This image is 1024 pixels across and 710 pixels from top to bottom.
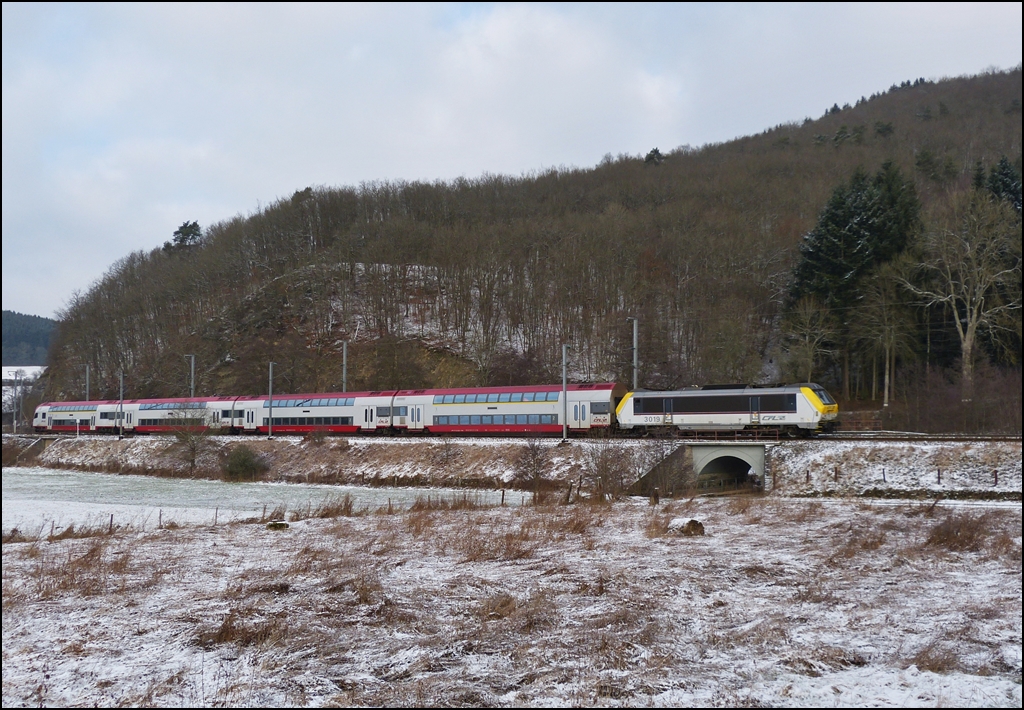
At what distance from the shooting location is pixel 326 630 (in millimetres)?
10797

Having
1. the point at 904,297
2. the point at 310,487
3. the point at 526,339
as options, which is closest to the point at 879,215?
the point at 904,297

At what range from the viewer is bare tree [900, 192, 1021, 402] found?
45969 mm

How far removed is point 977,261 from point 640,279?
35.5 meters

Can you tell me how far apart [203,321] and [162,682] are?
3914 inches

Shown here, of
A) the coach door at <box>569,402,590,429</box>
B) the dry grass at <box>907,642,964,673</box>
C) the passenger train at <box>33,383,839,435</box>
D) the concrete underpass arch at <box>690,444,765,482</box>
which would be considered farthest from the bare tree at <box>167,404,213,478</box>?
the dry grass at <box>907,642,964,673</box>

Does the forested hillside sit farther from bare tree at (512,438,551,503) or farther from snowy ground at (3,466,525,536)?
snowy ground at (3,466,525,536)

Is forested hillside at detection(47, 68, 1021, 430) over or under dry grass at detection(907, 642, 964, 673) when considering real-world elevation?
over

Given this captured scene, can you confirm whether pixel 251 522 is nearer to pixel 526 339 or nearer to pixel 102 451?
pixel 102 451

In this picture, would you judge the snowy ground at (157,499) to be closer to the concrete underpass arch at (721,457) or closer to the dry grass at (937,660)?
the concrete underpass arch at (721,457)

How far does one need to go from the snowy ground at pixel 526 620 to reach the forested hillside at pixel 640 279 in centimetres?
2981

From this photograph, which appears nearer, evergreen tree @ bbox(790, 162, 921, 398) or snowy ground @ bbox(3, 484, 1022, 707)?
snowy ground @ bbox(3, 484, 1022, 707)

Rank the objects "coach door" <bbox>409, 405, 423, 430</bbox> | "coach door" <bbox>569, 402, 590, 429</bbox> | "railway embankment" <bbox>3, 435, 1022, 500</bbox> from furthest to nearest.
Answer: "coach door" <bbox>409, 405, 423, 430</bbox>
"coach door" <bbox>569, 402, 590, 429</bbox>
"railway embankment" <bbox>3, 435, 1022, 500</bbox>

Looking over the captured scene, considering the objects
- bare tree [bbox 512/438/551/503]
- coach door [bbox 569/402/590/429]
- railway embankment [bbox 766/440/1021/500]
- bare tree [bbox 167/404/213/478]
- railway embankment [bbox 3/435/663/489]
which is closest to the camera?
railway embankment [bbox 766/440/1021/500]

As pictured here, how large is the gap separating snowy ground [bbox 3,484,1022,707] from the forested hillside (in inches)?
1174
